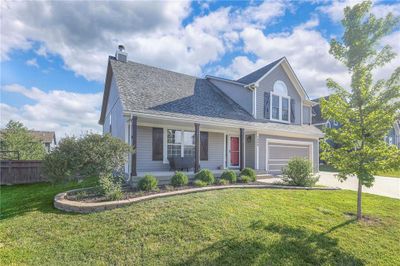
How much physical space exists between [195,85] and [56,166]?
1005cm

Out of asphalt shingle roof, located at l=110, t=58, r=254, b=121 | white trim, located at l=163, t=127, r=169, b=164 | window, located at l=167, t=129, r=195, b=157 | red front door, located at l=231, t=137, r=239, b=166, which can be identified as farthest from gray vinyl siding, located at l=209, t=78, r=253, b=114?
white trim, located at l=163, t=127, r=169, b=164

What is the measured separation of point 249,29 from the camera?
430 inches

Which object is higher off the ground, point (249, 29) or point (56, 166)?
point (249, 29)

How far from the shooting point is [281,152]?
47.9 ft

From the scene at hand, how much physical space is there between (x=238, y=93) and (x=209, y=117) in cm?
473

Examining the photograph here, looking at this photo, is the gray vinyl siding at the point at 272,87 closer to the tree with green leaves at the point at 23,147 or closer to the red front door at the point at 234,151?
the red front door at the point at 234,151

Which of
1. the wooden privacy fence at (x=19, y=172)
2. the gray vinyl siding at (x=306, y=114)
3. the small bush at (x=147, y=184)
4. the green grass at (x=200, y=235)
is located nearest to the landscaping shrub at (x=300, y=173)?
the green grass at (x=200, y=235)

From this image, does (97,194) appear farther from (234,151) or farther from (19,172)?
(234,151)

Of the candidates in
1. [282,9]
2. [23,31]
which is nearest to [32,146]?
[23,31]

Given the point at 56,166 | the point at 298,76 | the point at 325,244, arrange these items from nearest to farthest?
the point at 325,244, the point at 56,166, the point at 298,76

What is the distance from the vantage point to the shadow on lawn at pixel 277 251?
12.0 feet

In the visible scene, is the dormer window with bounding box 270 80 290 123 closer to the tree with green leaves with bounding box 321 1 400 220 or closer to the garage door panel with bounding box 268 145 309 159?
the garage door panel with bounding box 268 145 309 159

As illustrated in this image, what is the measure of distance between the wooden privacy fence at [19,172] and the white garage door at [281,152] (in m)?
13.5

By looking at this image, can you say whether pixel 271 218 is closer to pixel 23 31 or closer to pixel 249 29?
pixel 249 29
